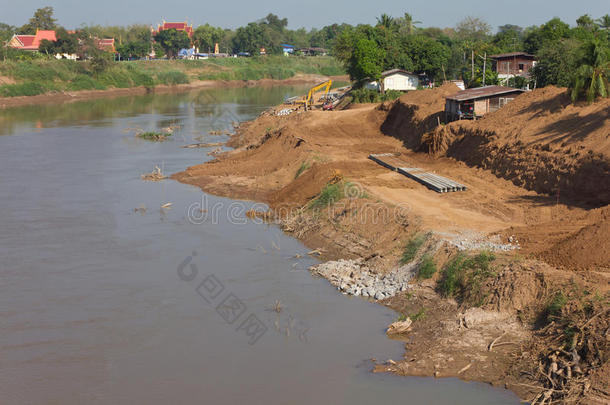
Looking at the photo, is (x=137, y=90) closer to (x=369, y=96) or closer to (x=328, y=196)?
(x=369, y=96)

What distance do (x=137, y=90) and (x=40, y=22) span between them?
4432cm

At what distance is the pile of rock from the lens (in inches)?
699

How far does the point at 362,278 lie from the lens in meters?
18.7

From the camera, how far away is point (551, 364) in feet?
41.8

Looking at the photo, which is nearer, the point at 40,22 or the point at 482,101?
the point at 482,101

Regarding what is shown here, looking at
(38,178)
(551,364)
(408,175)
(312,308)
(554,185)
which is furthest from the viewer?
(38,178)

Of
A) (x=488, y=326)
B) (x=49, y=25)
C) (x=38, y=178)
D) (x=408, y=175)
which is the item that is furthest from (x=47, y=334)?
(x=49, y=25)

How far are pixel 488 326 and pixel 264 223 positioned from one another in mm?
12629

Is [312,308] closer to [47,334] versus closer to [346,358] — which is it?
[346,358]

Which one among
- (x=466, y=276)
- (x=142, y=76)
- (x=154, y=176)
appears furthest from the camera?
(x=142, y=76)

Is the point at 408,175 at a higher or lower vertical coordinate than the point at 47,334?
higher

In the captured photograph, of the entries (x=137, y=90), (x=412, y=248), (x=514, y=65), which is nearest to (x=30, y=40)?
(x=137, y=90)

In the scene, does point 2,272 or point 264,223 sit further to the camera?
point 264,223

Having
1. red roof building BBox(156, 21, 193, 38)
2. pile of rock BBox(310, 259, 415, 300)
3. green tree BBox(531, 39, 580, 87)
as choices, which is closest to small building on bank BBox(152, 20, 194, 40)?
red roof building BBox(156, 21, 193, 38)
